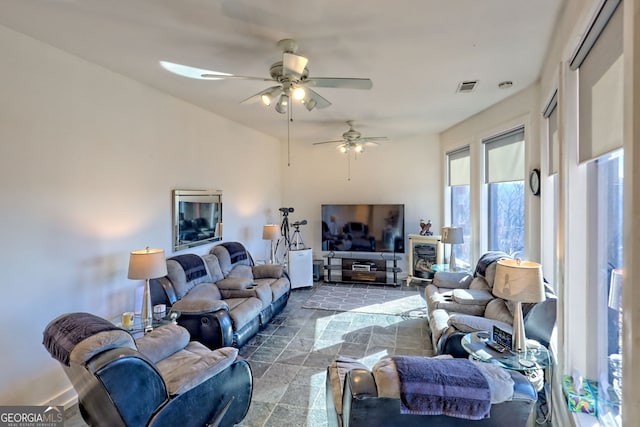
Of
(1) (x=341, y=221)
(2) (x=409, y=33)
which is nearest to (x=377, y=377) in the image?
(2) (x=409, y=33)

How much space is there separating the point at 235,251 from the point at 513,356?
12.1 feet

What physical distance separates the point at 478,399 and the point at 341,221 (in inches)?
205

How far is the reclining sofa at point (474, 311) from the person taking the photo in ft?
8.61

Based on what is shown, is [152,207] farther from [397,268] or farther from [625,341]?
[397,268]

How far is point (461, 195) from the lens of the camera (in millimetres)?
5809

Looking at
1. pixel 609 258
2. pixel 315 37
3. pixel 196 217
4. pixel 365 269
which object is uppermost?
pixel 315 37

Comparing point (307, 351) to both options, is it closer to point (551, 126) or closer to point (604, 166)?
point (604, 166)

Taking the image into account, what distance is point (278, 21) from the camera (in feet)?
7.25

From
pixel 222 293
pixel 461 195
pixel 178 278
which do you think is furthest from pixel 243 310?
pixel 461 195

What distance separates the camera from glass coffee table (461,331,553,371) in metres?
2.15

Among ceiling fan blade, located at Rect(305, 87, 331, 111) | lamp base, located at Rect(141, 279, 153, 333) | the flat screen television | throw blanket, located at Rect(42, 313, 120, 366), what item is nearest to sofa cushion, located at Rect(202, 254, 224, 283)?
lamp base, located at Rect(141, 279, 153, 333)

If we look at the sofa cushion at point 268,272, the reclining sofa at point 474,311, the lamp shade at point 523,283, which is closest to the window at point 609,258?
the lamp shade at point 523,283

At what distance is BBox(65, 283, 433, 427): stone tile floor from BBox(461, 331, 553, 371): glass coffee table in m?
1.21

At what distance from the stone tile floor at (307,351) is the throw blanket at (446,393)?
51.8 inches
